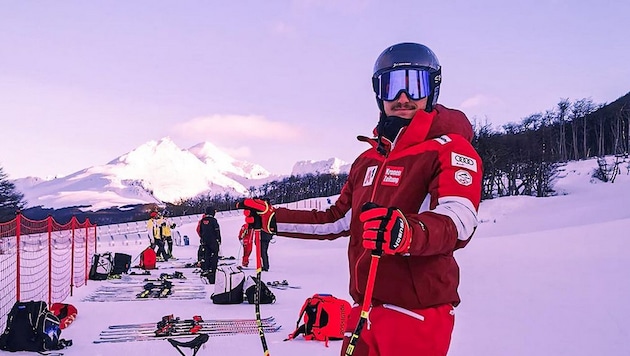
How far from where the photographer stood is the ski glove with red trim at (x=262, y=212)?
10.3 ft

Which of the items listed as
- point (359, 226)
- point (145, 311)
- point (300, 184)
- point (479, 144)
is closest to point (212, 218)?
point (145, 311)

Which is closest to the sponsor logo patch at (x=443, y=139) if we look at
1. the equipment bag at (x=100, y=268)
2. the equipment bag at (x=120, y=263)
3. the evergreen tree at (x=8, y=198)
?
the equipment bag at (x=100, y=268)

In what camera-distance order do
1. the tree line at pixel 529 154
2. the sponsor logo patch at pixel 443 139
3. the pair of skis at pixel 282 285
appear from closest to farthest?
the sponsor logo patch at pixel 443 139 → the pair of skis at pixel 282 285 → the tree line at pixel 529 154

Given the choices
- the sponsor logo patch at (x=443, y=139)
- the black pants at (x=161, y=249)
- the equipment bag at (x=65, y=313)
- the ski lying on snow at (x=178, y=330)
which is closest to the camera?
the sponsor logo patch at (x=443, y=139)

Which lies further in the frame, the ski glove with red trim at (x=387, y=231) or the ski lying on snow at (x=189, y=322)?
the ski lying on snow at (x=189, y=322)

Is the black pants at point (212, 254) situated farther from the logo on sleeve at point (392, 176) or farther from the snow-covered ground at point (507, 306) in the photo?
the logo on sleeve at point (392, 176)

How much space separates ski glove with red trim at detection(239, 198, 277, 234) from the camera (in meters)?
3.12

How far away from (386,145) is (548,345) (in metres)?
4.05

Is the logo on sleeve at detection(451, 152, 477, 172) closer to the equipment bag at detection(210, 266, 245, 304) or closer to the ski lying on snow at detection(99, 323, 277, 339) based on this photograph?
the ski lying on snow at detection(99, 323, 277, 339)

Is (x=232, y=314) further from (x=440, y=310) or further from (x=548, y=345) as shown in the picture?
(x=440, y=310)

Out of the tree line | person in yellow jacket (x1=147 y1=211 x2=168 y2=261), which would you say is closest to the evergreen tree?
the tree line

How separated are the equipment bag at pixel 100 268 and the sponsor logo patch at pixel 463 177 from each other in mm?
11557

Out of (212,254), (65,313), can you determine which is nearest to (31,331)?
(65,313)

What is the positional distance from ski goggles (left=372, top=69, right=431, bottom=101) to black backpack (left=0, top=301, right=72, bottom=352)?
4942 millimetres
